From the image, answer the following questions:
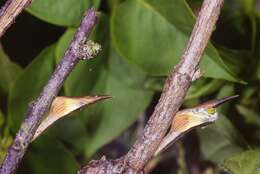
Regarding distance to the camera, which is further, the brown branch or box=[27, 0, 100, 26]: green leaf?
box=[27, 0, 100, 26]: green leaf

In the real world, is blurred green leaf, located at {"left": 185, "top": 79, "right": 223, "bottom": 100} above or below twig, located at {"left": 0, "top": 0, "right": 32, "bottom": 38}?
below

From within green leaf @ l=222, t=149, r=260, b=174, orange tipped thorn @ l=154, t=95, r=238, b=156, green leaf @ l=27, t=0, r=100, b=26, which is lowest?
green leaf @ l=222, t=149, r=260, b=174

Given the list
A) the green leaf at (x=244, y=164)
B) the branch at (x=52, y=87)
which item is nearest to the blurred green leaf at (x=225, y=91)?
the green leaf at (x=244, y=164)

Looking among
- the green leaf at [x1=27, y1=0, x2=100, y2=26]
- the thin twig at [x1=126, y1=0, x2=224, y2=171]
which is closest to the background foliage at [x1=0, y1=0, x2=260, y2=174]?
the green leaf at [x1=27, y1=0, x2=100, y2=26]

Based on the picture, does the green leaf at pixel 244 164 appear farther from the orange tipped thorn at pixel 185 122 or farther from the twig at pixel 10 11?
the twig at pixel 10 11

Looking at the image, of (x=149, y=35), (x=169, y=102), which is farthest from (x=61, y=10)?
(x=169, y=102)

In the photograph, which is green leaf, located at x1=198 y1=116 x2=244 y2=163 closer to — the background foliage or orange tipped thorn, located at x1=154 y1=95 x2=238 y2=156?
the background foliage

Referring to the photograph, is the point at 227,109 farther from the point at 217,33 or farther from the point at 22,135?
the point at 22,135

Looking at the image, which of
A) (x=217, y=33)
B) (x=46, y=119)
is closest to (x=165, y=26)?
(x=217, y=33)
